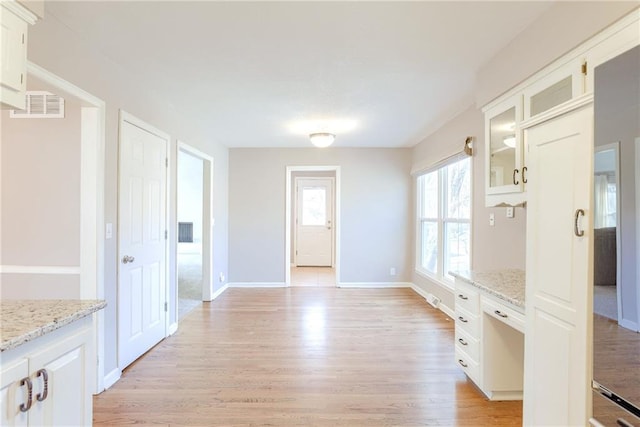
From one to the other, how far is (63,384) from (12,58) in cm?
128

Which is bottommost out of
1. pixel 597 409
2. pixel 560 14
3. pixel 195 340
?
pixel 195 340

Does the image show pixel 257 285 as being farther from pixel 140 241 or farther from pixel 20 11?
pixel 20 11

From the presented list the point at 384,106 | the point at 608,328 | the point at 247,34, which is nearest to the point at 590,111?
the point at 608,328

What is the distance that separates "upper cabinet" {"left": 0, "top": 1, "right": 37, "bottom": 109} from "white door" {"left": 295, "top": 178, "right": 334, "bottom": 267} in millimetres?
6708

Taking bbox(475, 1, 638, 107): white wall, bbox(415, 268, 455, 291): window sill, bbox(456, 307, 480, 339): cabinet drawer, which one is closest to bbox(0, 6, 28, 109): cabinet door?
bbox(475, 1, 638, 107): white wall

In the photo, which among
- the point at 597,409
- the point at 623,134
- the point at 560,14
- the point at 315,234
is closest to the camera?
the point at 623,134

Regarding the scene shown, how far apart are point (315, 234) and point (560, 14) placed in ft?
22.2

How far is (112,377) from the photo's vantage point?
2438 millimetres

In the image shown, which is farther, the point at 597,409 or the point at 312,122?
the point at 312,122

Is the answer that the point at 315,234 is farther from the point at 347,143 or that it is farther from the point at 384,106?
the point at 384,106

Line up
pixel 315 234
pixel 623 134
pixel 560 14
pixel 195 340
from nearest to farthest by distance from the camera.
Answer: pixel 623 134
pixel 560 14
pixel 195 340
pixel 315 234

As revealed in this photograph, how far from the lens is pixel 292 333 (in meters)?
3.49

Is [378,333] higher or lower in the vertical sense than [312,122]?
lower

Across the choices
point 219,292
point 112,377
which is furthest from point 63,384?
point 219,292
